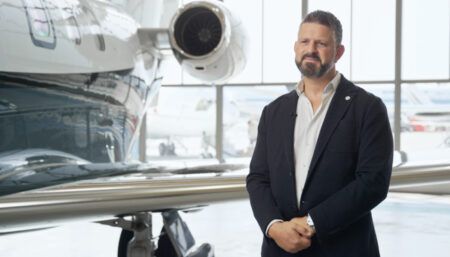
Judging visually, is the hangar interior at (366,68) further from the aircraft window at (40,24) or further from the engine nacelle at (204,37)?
the aircraft window at (40,24)

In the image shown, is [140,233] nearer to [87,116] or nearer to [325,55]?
[87,116]

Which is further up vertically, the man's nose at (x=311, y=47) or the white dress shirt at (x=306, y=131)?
the man's nose at (x=311, y=47)

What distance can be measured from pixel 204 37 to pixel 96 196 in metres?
2.88

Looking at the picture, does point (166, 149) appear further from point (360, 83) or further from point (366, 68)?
point (366, 68)

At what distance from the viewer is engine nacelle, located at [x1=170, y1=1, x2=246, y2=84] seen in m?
5.94

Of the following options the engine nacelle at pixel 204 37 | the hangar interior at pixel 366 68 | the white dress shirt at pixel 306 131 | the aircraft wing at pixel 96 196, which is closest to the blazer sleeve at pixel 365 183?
the white dress shirt at pixel 306 131

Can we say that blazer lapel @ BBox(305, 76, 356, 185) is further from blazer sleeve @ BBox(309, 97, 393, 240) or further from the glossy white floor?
the glossy white floor

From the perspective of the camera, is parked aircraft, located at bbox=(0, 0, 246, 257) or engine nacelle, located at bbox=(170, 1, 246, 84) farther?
engine nacelle, located at bbox=(170, 1, 246, 84)

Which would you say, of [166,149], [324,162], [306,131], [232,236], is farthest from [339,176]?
[166,149]

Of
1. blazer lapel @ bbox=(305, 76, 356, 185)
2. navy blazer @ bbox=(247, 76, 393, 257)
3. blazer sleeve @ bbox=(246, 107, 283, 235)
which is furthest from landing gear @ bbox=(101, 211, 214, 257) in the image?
blazer lapel @ bbox=(305, 76, 356, 185)

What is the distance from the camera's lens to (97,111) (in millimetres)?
5215

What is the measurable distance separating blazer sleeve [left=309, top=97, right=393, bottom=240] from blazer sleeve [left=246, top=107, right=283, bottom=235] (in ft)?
0.49

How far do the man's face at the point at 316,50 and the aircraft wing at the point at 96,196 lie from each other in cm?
159

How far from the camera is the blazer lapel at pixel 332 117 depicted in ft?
6.47
